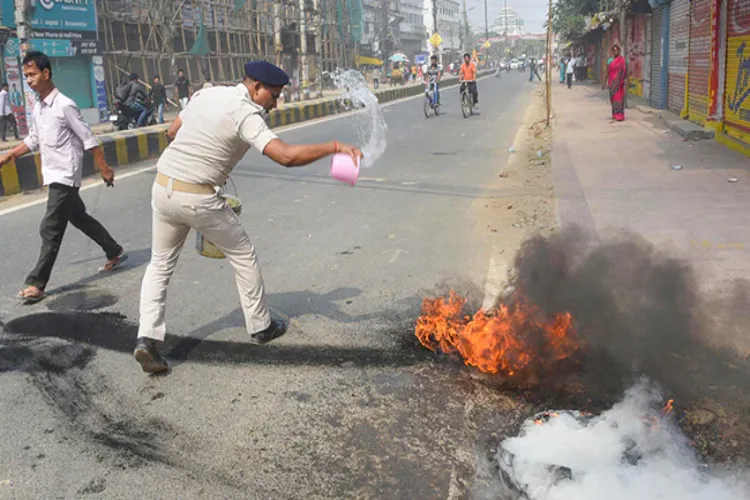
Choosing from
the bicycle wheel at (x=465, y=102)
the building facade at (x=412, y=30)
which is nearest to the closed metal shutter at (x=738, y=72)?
the bicycle wheel at (x=465, y=102)

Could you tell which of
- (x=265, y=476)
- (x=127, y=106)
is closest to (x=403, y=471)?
(x=265, y=476)

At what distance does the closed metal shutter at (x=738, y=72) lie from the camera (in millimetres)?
10836

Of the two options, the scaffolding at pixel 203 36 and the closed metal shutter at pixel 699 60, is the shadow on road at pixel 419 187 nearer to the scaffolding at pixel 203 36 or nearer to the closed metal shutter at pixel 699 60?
the closed metal shutter at pixel 699 60

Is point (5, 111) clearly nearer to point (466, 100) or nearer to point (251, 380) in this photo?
point (466, 100)

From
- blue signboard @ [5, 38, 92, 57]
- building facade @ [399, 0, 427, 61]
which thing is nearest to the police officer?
blue signboard @ [5, 38, 92, 57]

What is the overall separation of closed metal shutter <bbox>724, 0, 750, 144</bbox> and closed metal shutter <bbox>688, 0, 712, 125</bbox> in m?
1.32

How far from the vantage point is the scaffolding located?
85.4ft

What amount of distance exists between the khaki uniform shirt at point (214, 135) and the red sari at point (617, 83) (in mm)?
14110

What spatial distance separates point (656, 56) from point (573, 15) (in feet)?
65.4

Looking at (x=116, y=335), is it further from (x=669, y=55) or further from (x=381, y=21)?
Answer: (x=381, y=21)

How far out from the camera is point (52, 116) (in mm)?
5070

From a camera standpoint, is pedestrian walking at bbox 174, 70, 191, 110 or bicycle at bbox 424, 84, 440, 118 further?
pedestrian walking at bbox 174, 70, 191, 110

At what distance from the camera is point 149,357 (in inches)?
146

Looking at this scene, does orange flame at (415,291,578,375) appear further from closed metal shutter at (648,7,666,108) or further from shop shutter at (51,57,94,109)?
shop shutter at (51,57,94,109)
